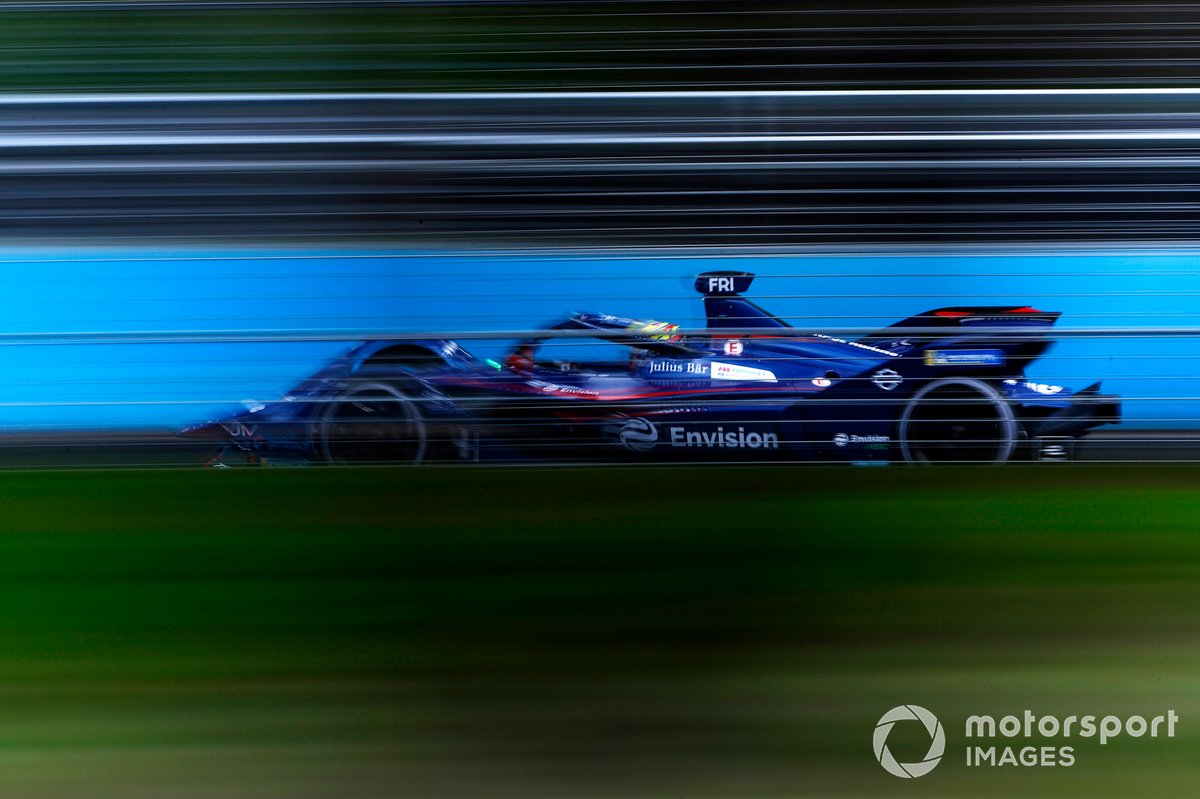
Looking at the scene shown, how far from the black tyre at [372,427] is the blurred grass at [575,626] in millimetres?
55

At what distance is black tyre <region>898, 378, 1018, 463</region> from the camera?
229 cm

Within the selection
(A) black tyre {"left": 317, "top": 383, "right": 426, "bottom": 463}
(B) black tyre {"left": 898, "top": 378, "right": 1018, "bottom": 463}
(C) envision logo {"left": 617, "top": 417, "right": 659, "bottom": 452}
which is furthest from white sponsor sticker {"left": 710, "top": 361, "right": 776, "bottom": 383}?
(A) black tyre {"left": 317, "top": 383, "right": 426, "bottom": 463}

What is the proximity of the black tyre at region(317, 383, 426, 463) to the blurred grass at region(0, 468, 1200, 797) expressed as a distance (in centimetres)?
6

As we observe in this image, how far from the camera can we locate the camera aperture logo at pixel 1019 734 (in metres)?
1.53

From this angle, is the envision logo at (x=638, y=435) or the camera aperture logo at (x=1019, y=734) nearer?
the camera aperture logo at (x=1019, y=734)

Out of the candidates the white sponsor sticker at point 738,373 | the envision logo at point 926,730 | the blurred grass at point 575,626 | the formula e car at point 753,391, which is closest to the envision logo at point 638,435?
the formula e car at point 753,391

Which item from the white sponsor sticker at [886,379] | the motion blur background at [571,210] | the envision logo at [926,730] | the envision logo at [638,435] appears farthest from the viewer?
the envision logo at [638,435]

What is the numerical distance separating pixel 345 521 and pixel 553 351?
58 cm

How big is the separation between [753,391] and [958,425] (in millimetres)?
515

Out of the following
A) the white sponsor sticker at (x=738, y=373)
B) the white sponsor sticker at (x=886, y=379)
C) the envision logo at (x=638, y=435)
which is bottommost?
the envision logo at (x=638, y=435)

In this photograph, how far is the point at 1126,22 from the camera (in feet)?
7.22

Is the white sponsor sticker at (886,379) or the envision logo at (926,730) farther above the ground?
the white sponsor sticker at (886,379)

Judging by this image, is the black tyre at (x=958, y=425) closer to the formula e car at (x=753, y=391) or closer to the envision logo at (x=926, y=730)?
the formula e car at (x=753, y=391)

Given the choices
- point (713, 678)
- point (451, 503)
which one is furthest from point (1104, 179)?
point (451, 503)
